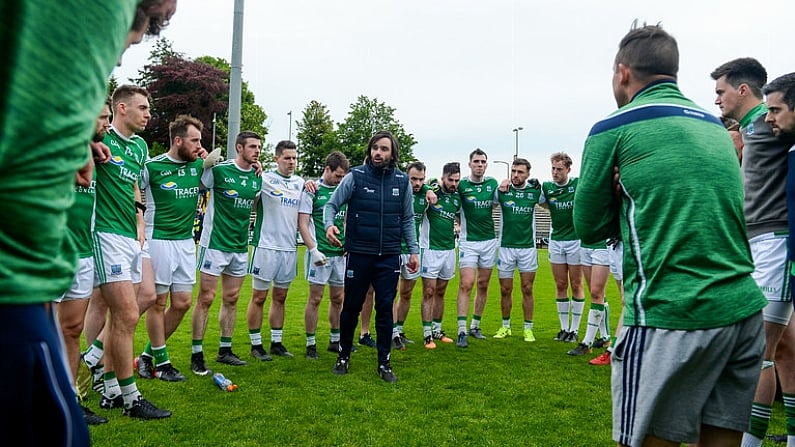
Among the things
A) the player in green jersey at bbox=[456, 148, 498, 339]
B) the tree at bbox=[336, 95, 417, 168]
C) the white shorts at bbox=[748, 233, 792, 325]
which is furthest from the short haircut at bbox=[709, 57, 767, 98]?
the tree at bbox=[336, 95, 417, 168]

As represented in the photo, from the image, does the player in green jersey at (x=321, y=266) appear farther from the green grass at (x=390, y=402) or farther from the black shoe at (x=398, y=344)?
the black shoe at (x=398, y=344)

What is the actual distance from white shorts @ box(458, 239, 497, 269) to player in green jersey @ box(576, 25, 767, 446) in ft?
24.3

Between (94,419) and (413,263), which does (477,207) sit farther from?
(94,419)

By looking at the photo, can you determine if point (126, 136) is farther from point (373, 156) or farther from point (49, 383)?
point (49, 383)

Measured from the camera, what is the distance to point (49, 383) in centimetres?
119

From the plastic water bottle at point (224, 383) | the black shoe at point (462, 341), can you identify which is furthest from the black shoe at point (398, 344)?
the plastic water bottle at point (224, 383)

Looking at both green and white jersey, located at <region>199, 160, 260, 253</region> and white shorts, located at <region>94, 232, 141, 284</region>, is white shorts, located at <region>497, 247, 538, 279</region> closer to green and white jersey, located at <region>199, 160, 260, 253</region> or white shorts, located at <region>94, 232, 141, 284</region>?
green and white jersey, located at <region>199, 160, 260, 253</region>

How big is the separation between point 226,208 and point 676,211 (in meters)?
6.03

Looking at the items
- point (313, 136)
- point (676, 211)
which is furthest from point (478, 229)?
point (313, 136)

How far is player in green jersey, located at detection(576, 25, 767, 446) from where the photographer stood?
2383mm

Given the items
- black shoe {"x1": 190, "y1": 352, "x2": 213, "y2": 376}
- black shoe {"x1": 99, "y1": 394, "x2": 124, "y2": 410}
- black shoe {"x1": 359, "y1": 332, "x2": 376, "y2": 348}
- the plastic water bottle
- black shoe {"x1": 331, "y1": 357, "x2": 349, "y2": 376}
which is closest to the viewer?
black shoe {"x1": 99, "y1": 394, "x2": 124, "y2": 410}

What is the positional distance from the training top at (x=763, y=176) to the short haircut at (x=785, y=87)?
24 centimetres

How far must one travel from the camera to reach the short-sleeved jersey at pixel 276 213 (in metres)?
8.25

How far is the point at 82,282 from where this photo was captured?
15.6ft
